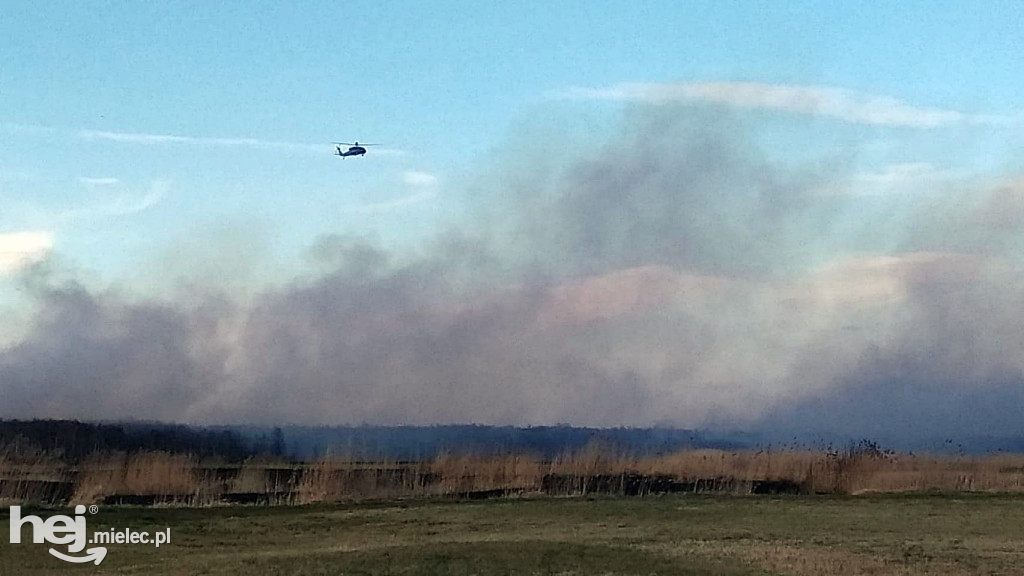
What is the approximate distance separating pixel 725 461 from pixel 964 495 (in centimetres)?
615

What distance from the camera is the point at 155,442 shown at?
1912 inches

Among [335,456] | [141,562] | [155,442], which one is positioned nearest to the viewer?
[141,562]

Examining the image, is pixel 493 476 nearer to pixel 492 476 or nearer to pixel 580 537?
→ pixel 492 476

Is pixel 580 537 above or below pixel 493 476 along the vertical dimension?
below

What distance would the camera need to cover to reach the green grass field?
562 inches

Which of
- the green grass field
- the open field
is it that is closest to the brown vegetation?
the open field

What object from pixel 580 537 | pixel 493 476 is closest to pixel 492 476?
pixel 493 476

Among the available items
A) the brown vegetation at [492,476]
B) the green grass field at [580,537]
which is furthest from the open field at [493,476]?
the green grass field at [580,537]

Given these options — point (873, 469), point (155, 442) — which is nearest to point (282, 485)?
point (873, 469)

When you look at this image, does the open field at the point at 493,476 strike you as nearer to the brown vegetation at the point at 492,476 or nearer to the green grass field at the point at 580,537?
the brown vegetation at the point at 492,476

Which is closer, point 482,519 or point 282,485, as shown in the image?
point 482,519

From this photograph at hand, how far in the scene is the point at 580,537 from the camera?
1780cm

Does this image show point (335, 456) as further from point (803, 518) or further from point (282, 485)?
point (803, 518)

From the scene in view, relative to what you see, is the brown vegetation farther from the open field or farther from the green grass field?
the green grass field
